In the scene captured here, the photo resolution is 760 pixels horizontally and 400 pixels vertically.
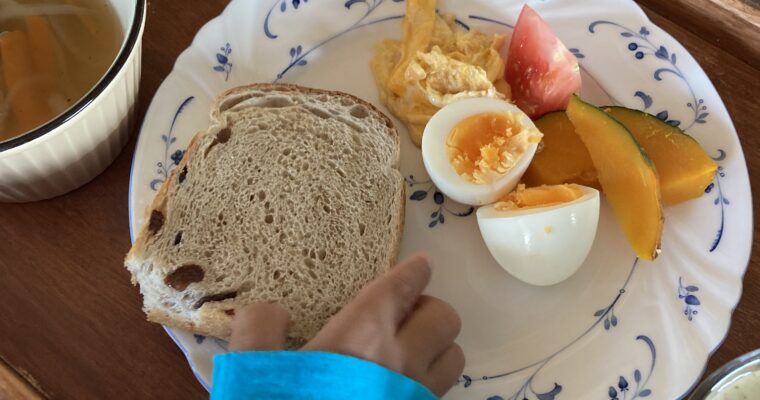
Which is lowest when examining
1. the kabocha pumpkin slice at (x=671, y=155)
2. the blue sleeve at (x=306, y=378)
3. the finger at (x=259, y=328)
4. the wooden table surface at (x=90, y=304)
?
the wooden table surface at (x=90, y=304)

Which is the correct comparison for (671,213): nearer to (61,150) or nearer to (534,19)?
(534,19)

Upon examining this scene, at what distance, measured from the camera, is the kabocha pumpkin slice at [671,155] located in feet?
4.44

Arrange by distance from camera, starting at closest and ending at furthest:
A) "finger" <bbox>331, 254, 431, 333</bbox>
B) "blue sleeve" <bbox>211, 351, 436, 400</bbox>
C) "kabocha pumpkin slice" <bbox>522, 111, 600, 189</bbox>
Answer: "blue sleeve" <bbox>211, 351, 436, 400</bbox> → "finger" <bbox>331, 254, 431, 333</bbox> → "kabocha pumpkin slice" <bbox>522, 111, 600, 189</bbox>

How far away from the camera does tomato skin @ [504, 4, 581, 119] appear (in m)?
1.44

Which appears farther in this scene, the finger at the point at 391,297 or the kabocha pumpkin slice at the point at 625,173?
the kabocha pumpkin slice at the point at 625,173

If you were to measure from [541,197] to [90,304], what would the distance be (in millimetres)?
926

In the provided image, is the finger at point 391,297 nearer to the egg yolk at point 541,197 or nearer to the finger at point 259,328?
the finger at point 259,328

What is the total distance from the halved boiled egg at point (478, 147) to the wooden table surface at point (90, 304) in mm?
537

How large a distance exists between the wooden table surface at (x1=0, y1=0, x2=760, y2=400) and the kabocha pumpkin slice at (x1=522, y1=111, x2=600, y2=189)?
15.2 inches

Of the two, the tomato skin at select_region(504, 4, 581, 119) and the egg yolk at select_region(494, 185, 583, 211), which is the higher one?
the tomato skin at select_region(504, 4, 581, 119)

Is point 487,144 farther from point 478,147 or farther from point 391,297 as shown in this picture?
point 391,297

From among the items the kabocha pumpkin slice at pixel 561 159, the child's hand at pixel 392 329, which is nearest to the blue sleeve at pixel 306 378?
the child's hand at pixel 392 329

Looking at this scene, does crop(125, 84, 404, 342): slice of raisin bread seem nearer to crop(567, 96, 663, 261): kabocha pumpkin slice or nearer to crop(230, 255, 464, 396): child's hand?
crop(230, 255, 464, 396): child's hand

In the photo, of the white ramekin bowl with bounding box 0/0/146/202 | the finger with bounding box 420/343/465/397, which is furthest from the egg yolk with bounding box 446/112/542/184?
the white ramekin bowl with bounding box 0/0/146/202
